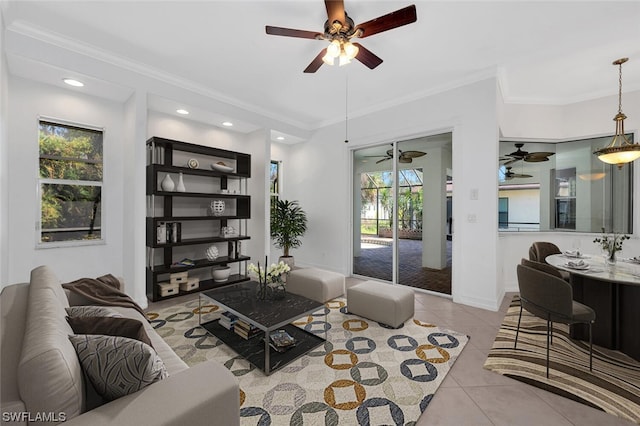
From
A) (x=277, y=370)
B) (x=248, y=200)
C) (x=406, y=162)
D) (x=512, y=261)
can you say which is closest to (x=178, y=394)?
(x=277, y=370)

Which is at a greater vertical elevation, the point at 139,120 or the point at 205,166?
the point at 139,120

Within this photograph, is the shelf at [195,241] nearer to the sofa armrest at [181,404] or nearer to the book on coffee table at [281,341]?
the book on coffee table at [281,341]

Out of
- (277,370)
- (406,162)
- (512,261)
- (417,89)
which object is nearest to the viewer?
(277,370)

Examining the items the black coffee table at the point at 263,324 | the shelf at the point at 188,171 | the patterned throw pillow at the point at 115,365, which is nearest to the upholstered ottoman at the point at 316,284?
the black coffee table at the point at 263,324

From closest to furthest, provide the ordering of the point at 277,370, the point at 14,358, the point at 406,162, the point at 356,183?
1. the point at 14,358
2. the point at 277,370
3. the point at 406,162
4. the point at 356,183

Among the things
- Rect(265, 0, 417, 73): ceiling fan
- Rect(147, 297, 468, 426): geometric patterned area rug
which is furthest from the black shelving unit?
Rect(265, 0, 417, 73): ceiling fan

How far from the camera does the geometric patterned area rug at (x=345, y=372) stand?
1.71 m

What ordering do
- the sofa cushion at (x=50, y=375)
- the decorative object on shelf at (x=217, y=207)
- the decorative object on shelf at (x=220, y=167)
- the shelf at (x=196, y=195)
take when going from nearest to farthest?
the sofa cushion at (x=50, y=375) → the shelf at (x=196, y=195) → the decorative object on shelf at (x=220, y=167) → the decorative object on shelf at (x=217, y=207)

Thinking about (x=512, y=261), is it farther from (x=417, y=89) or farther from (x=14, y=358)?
(x=14, y=358)

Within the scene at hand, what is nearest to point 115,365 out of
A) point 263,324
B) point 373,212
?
point 263,324

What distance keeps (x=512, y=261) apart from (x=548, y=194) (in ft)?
4.54

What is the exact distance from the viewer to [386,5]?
2.39 m

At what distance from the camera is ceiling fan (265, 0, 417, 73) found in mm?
2066

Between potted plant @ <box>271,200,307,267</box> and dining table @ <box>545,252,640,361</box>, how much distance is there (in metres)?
4.06
